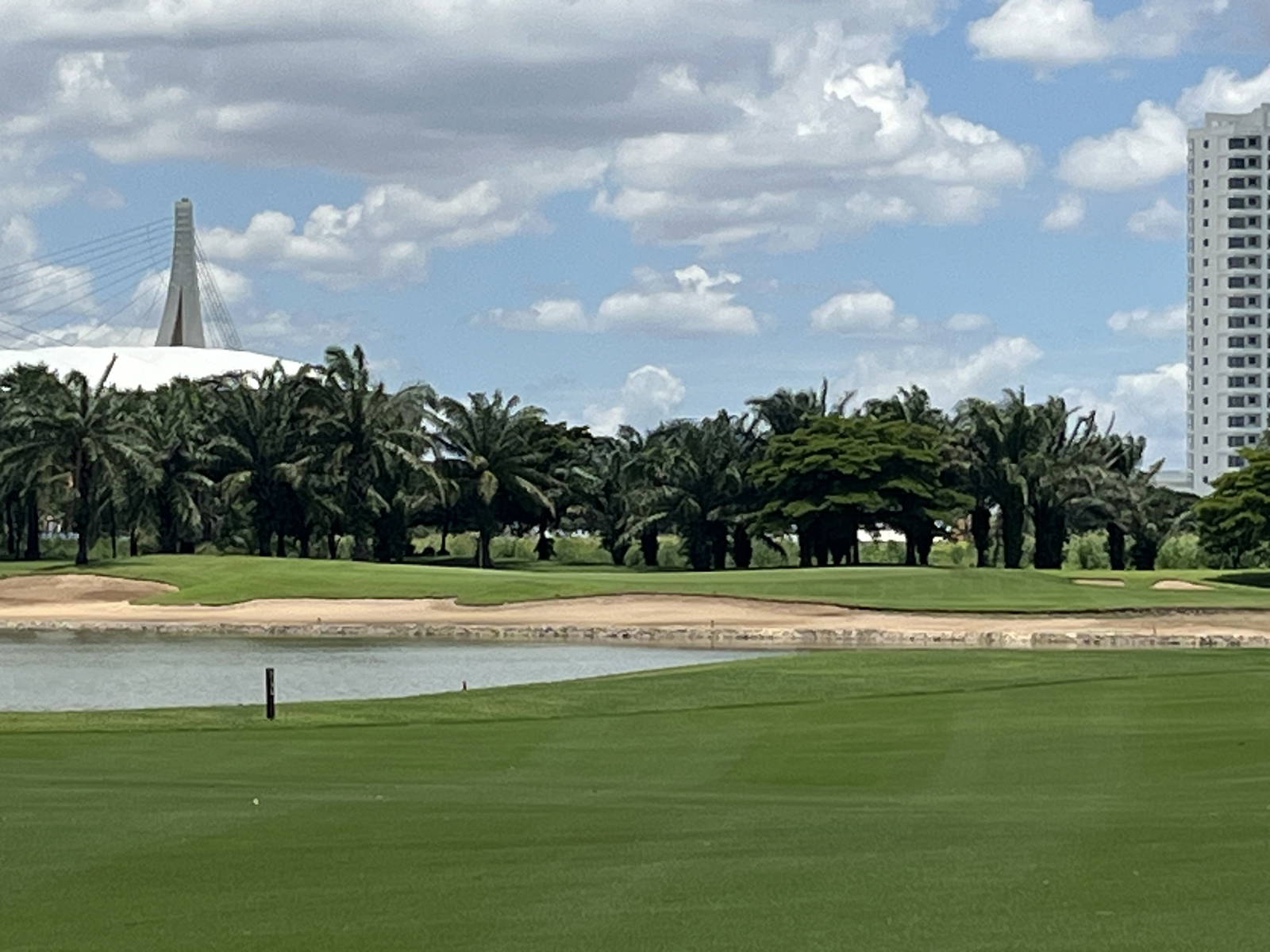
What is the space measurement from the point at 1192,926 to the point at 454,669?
35.3 metres

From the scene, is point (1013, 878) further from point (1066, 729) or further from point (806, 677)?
point (806, 677)

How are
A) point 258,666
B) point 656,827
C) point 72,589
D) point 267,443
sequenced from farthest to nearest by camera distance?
point 267,443, point 72,589, point 258,666, point 656,827

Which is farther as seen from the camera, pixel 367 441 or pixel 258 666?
pixel 367 441

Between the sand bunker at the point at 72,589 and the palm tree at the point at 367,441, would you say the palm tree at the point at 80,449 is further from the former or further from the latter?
the palm tree at the point at 367,441

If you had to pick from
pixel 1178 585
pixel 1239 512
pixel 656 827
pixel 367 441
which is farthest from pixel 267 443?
pixel 656 827

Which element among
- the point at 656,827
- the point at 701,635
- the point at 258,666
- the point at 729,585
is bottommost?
the point at 258,666

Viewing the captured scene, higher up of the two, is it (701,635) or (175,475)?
(175,475)

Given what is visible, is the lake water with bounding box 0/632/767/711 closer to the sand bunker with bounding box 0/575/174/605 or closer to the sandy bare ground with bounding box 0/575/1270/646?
the sandy bare ground with bounding box 0/575/1270/646

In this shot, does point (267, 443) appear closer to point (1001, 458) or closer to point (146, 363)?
point (1001, 458)

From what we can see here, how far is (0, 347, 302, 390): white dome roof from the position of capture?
538 feet

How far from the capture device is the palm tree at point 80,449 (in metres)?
74.0

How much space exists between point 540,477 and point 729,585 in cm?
2612

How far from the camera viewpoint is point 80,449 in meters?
74.6

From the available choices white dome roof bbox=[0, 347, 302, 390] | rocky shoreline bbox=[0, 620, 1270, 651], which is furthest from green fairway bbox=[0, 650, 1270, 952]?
white dome roof bbox=[0, 347, 302, 390]
